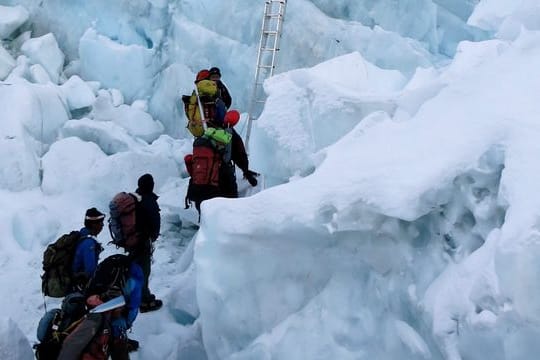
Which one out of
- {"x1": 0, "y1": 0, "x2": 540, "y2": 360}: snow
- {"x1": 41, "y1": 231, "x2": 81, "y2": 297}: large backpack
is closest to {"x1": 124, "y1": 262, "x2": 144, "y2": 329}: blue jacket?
{"x1": 0, "y1": 0, "x2": 540, "y2": 360}: snow

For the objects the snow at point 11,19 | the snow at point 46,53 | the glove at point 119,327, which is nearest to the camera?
the glove at point 119,327

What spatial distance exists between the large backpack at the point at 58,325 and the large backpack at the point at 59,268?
0.24 meters

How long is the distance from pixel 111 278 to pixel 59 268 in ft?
1.67

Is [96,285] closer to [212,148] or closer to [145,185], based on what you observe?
[145,185]

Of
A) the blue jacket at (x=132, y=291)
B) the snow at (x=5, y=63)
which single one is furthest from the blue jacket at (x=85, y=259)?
the snow at (x=5, y=63)

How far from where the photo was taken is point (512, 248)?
1835mm

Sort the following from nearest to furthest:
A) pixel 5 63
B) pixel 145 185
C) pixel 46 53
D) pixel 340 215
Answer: pixel 340 215 → pixel 145 185 → pixel 5 63 → pixel 46 53

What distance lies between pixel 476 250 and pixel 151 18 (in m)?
7.08

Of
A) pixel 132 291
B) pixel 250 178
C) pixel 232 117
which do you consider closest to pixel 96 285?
pixel 132 291

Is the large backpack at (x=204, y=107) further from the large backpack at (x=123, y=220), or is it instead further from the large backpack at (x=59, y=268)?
the large backpack at (x=59, y=268)

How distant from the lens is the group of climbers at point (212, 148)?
13.7 feet

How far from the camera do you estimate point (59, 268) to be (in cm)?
311

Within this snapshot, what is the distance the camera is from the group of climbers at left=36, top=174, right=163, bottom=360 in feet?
8.33

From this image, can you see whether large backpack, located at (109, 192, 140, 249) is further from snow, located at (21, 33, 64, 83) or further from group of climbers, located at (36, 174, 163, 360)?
snow, located at (21, 33, 64, 83)
